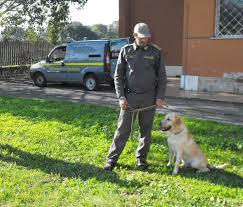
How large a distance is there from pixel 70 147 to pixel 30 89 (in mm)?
9871

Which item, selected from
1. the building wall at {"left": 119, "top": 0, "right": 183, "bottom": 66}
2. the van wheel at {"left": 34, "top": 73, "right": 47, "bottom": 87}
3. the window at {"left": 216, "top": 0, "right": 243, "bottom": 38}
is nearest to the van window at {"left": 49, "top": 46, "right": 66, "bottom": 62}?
the van wheel at {"left": 34, "top": 73, "right": 47, "bottom": 87}

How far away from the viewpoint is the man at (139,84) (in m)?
6.04

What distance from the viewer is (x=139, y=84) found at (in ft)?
20.1

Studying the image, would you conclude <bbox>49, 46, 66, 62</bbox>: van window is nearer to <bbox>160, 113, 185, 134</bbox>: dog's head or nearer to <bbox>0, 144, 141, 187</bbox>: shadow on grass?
<bbox>0, 144, 141, 187</bbox>: shadow on grass

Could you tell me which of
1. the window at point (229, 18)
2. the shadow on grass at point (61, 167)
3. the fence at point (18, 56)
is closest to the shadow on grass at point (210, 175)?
the shadow on grass at point (61, 167)

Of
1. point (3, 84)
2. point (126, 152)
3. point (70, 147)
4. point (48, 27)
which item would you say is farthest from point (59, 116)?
point (48, 27)

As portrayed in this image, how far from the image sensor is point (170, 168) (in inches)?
255

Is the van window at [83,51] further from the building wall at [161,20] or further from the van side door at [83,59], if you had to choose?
the building wall at [161,20]

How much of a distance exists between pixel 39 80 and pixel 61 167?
1214 centimetres

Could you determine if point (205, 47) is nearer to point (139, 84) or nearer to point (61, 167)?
point (139, 84)

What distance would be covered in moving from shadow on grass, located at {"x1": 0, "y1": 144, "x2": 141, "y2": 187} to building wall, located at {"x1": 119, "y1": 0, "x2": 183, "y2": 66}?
14893mm

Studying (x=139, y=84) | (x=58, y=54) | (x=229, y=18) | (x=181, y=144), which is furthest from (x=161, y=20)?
(x=181, y=144)

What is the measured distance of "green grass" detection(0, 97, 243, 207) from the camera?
5312 mm

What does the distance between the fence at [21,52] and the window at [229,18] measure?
1233 cm
